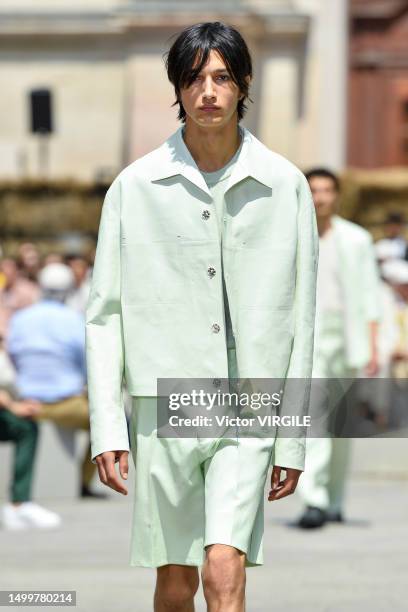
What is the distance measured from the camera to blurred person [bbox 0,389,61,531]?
1171 centimetres

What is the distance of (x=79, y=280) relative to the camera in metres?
18.9

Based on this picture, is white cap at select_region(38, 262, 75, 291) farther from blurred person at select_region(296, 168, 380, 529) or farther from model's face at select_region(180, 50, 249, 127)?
model's face at select_region(180, 50, 249, 127)

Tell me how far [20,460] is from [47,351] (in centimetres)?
95

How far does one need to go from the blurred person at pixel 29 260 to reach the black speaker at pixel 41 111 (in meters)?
4.12

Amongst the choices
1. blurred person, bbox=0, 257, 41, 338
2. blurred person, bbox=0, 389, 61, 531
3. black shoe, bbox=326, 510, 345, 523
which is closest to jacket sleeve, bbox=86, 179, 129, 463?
black shoe, bbox=326, 510, 345, 523

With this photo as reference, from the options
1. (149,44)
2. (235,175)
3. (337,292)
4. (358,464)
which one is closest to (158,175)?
(235,175)

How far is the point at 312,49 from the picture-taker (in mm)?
24891

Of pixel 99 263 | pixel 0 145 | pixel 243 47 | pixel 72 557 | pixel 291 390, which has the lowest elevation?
pixel 72 557

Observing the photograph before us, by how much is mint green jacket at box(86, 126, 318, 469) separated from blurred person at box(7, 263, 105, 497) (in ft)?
22.1

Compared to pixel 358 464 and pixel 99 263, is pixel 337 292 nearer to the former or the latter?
pixel 358 464

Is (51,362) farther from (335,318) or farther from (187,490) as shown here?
(187,490)

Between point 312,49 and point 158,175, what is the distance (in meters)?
19.3

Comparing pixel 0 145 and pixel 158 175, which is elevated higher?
pixel 0 145

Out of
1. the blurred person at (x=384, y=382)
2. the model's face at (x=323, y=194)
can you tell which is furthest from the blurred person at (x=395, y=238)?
the model's face at (x=323, y=194)
